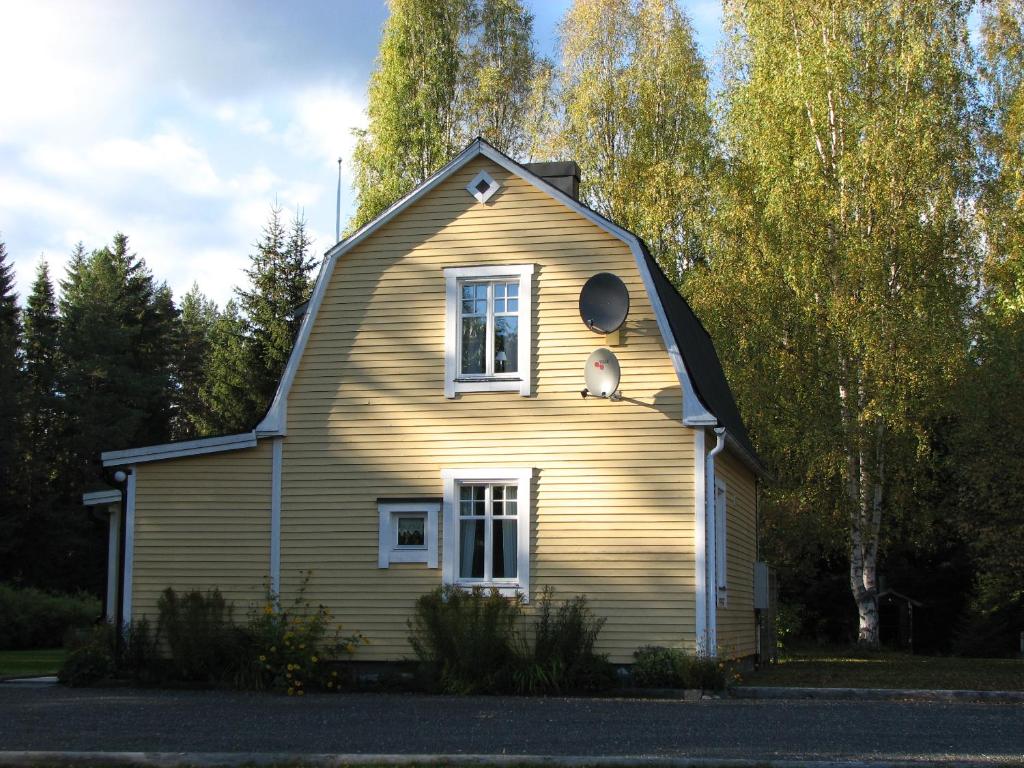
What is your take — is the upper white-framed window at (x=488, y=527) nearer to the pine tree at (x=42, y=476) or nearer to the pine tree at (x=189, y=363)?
the pine tree at (x=42, y=476)

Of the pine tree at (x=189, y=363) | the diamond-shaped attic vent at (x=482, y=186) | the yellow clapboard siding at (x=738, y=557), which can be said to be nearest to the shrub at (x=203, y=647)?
the yellow clapboard siding at (x=738, y=557)

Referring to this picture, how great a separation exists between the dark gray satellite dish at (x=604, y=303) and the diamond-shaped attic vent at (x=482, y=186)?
→ 196 cm

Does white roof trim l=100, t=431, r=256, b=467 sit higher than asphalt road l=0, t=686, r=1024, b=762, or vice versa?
white roof trim l=100, t=431, r=256, b=467

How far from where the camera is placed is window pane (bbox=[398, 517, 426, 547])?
15.8 m

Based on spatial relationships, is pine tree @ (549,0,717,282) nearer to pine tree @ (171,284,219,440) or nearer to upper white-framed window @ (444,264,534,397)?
upper white-framed window @ (444,264,534,397)

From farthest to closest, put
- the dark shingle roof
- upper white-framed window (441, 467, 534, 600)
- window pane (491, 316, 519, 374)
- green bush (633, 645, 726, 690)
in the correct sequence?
window pane (491, 316, 519, 374) → the dark shingle roof → upper white-framed window (441, 467, 534, 600) → green bush (633, 645, 726, 690)

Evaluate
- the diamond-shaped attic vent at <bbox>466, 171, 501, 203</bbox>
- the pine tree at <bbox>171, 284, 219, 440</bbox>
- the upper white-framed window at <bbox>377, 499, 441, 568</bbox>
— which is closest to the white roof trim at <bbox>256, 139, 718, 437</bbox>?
the diamond-shaped attic vent at <bbox>466, 171, 501, 203</bbox>

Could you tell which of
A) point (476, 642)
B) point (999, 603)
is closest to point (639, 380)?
point (476, 642)

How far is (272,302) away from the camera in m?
36.3

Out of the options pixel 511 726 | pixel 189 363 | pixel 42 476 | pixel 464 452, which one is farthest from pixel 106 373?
pixel 511 726

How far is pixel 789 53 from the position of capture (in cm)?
2750

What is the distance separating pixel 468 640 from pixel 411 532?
197cm

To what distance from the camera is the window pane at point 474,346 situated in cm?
1606

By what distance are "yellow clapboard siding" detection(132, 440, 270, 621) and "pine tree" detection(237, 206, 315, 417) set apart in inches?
747
